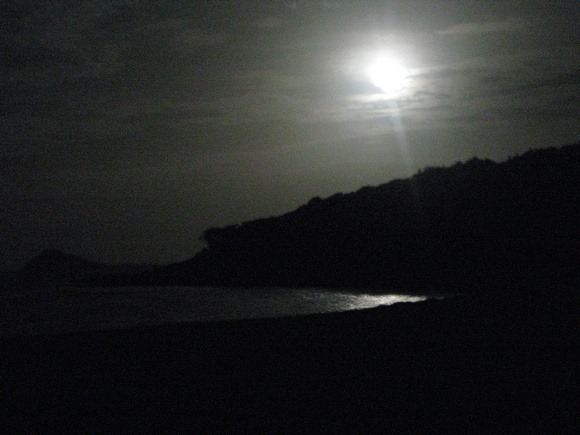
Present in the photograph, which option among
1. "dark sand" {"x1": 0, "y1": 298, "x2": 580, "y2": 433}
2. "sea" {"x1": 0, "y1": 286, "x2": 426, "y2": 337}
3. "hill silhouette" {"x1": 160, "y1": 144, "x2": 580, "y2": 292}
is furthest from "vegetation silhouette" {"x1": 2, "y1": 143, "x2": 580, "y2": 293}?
"dark sand" {"x1": 0, "y1": 298, "x2": 580, "y2": 433}

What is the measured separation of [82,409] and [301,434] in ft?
9.66

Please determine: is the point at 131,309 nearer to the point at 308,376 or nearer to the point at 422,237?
the point at 308,376

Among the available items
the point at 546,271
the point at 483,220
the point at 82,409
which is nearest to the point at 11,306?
the point at 82,409

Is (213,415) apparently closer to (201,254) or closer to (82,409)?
(82,409)

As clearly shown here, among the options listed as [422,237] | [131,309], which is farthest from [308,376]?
[422,237]

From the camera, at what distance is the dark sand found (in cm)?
741

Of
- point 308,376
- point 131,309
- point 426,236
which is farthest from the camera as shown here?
point 426,236

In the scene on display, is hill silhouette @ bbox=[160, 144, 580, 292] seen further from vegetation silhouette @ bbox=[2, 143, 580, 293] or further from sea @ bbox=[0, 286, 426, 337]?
sea @ bbox=[0, 286, 426, 337]

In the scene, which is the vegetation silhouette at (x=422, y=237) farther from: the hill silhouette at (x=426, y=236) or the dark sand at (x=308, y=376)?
the dark sand at (x=308, y=376)

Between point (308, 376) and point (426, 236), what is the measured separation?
36.0 meters

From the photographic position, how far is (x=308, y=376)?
354 inches

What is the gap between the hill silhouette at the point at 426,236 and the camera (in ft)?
121

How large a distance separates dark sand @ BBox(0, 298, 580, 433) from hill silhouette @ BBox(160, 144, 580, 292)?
20449mm

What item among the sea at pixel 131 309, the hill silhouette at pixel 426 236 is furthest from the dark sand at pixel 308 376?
the hill silhouette at pixel 426 236
